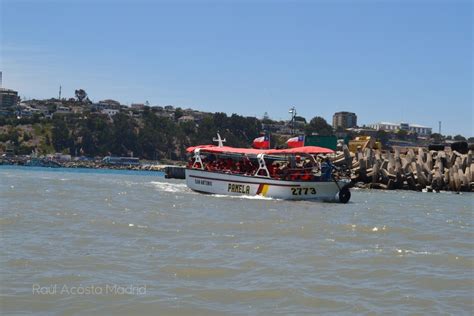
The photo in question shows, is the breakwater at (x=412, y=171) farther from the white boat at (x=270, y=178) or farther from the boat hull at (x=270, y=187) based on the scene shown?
the boat hull at (x=270, y=187)

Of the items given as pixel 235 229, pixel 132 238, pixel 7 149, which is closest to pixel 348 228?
pixel 235 229

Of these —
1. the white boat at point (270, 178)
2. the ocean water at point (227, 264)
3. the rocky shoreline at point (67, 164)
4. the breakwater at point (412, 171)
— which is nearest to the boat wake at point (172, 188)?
the white boat at point (270, 178)

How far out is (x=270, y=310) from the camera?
10695mm

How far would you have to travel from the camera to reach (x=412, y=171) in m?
53.0

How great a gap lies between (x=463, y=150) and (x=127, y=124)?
414 ft

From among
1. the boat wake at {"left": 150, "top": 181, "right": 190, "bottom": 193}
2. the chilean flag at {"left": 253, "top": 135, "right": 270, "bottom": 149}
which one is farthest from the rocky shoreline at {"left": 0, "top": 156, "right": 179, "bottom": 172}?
the chilean flag at {"left": 253, "top": 135, "right": 270, "bottom": 149}

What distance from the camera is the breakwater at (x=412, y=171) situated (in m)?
51.8

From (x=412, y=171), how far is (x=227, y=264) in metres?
41.1

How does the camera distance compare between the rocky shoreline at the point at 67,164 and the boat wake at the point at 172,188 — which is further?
the rocky shoreline at the point at 67,164

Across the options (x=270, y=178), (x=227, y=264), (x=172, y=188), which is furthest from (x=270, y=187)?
(x=227, y=264)

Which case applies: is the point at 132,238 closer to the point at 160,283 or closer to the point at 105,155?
the point at 160,283

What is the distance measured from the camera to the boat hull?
3353 centimetres

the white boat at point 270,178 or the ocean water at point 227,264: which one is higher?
the white boat at point 270,178

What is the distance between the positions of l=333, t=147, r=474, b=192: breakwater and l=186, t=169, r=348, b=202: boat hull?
18.3 m
